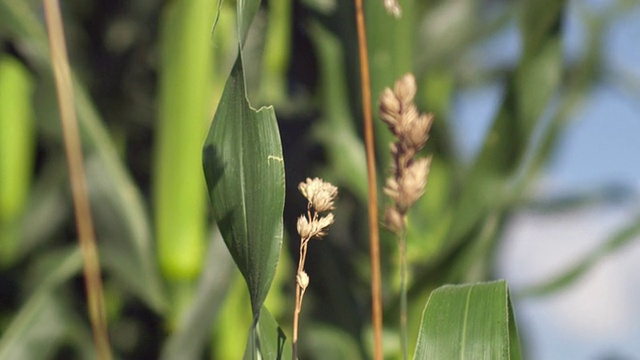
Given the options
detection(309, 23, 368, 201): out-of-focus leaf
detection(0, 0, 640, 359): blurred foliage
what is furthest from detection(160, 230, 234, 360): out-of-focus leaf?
detection(309, 23, 368, 201): out-of-focus leaf

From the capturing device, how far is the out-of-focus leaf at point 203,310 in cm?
56

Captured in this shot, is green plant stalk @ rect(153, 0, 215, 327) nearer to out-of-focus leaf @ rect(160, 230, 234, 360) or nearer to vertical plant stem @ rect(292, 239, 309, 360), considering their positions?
out-of-focus leaf @ rect(160, 230, 234, 360)

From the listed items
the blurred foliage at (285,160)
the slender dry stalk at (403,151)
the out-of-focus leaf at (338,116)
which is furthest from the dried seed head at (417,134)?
the out-of-focus leaf at (338,116)

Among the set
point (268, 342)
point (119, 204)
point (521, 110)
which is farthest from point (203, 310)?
point (268, 342)

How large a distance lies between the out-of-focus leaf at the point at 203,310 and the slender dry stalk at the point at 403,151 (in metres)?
0.35

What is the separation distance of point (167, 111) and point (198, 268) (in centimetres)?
10

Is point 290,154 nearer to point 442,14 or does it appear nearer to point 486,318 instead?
point 442,14

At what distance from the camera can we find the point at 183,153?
22.8 inches

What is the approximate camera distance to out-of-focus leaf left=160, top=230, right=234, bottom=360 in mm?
559

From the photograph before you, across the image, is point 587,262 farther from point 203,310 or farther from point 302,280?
point 302,280

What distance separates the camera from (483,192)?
591mm

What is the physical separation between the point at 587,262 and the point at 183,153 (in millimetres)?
315

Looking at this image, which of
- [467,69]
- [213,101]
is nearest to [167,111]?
[213,101]

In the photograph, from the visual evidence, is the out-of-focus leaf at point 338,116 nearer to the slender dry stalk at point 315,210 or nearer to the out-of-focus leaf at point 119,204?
the out-of-focus leaf at point 119,204
